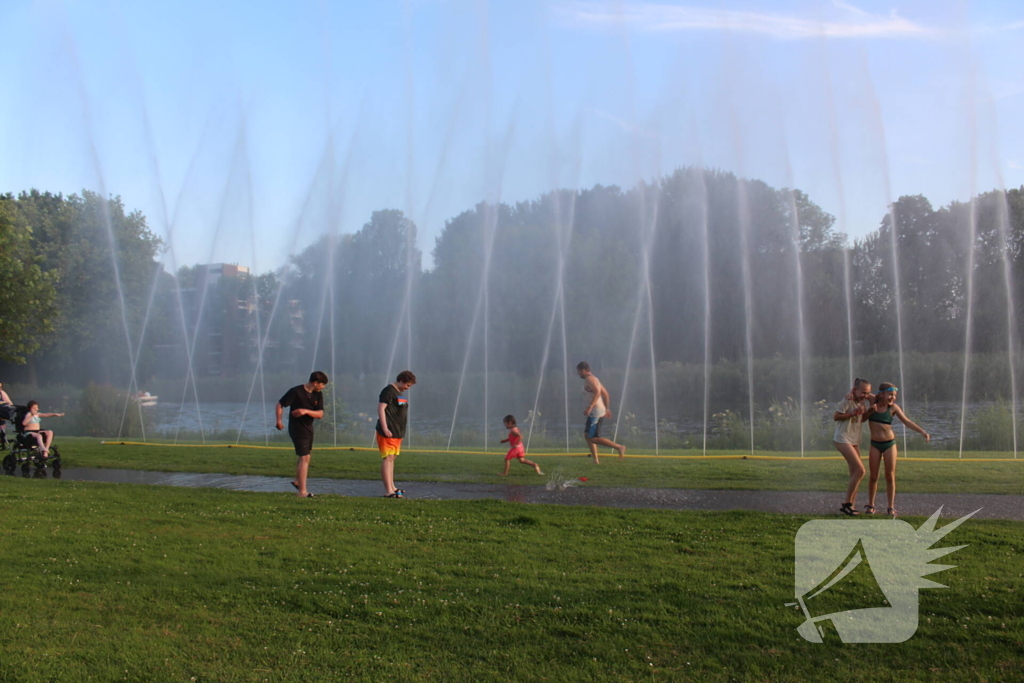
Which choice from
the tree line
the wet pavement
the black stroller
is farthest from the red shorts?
the tree line

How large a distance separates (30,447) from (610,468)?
1076 centimetres

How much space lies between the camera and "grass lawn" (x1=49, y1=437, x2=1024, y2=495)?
11.4 metres

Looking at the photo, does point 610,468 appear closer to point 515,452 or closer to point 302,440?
point 515,452

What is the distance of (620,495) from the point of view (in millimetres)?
10602

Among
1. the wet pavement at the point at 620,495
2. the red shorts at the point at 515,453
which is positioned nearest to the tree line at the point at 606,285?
the wet pavement at the point at 620,495

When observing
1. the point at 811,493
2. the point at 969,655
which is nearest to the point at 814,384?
the point at 811,493

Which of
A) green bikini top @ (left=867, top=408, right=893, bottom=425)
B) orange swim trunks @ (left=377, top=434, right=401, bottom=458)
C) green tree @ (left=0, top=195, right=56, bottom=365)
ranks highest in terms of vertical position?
green tree @ (left=0, top=195, right=56, bottom=365)

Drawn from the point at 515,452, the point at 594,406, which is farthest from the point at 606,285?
the point at 515,452

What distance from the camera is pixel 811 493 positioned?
34.5 ft

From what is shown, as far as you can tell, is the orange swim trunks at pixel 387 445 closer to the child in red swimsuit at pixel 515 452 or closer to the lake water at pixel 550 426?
the child in red swimsuit at pixel 515 452

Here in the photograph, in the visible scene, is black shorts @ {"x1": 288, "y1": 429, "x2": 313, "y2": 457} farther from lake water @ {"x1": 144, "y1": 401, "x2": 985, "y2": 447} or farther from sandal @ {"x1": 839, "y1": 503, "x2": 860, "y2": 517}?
lake water @ {"x1": 144, "y1": 401, "x2": 985, "y2": 447}

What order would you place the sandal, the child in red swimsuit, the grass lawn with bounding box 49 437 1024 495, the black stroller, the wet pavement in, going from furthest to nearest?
the black stroller, the child in red swimsuit, the grass lawn with bounding box 49 437 1024 495, the wet pavement, the sandal

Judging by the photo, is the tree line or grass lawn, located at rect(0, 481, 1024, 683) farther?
the tree line

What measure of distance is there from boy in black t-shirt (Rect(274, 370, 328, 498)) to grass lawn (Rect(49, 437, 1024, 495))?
234cm
